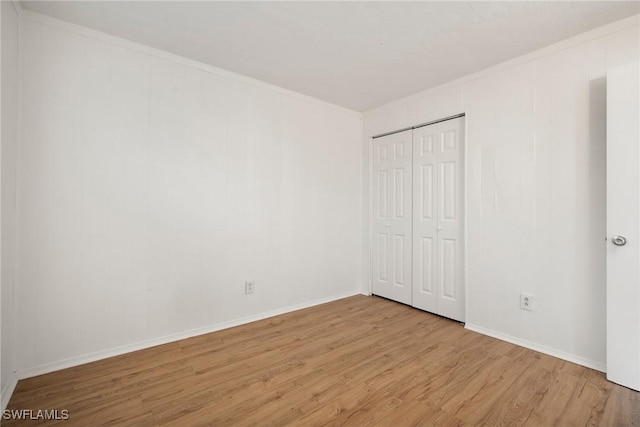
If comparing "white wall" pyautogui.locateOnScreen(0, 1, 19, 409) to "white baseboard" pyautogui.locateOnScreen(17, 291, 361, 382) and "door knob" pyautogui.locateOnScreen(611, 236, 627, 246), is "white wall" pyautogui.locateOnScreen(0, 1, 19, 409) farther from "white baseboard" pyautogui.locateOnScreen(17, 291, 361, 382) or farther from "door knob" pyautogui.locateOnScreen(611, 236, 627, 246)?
"door knob" pyautogui.locateOnScreen(611, 236, 627, 246)

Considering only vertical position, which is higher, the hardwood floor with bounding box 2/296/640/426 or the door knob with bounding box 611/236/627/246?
the door knob with bounding box 611/236/627/246

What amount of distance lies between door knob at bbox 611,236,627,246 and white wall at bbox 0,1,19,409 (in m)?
3.73

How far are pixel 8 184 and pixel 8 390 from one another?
1228mm

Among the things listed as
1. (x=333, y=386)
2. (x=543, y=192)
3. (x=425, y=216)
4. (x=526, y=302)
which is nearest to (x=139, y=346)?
(x=333, y=386)

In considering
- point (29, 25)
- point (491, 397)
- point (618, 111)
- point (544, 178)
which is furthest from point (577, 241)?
point (29, 25)

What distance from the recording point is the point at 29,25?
6.43 feet

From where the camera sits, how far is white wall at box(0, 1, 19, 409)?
5.47ft

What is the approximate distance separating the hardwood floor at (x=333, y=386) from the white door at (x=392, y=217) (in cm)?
101

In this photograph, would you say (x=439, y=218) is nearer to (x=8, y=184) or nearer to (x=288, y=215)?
(x=288, y=215)

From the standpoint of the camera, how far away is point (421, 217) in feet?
10.8

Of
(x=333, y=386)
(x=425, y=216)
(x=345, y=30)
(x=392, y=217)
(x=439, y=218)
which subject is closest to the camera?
(x=333, y=386)

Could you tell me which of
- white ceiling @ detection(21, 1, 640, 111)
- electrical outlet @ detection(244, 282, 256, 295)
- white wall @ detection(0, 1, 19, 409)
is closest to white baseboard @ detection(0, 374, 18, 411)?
white wall @ detection(0, 1, 19, 409)

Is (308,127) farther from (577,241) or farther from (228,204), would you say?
(577,241)

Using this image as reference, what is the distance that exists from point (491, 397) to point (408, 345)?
74cm
